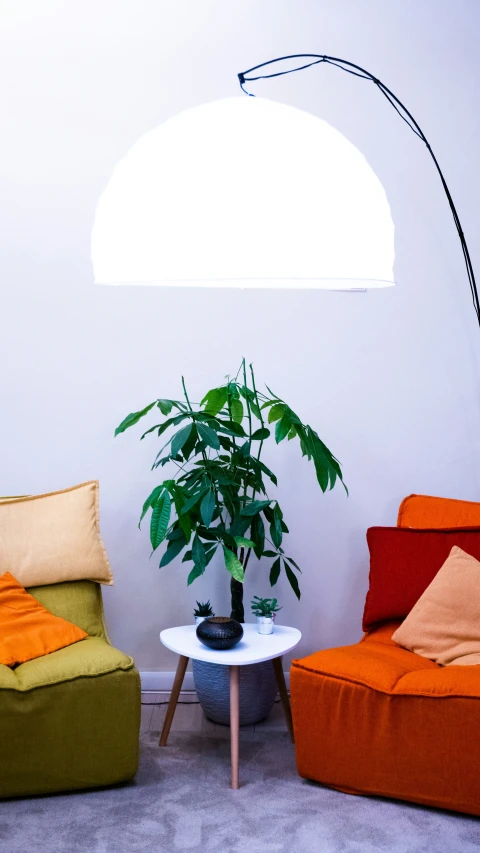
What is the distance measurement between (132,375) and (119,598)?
0.94m

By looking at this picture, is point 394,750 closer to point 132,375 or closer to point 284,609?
point 284,609

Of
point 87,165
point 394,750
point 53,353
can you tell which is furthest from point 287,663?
point 87,165

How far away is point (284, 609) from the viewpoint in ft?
12.3

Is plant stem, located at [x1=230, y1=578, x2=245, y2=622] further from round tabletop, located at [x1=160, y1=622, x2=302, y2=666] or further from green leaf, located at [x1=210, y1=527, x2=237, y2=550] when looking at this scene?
green leaf, located at [x1=210, y1=527, x2=237, y2=550]

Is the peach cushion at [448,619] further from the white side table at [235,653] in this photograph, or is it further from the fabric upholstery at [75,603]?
the fabric upholstery at [75,603]

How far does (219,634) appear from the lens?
2.90 metres

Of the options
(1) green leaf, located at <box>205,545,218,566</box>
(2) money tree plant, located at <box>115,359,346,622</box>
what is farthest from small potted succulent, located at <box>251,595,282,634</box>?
(1) green leaf, located at <box>205,545,218,566</box>

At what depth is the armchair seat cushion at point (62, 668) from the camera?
2.66 meters

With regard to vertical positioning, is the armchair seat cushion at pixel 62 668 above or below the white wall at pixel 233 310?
below

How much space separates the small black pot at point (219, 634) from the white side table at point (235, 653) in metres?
0.03

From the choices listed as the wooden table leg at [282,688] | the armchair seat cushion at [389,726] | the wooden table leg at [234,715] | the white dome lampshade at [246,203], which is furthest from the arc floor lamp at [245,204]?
the wooden table leg at [282,688]

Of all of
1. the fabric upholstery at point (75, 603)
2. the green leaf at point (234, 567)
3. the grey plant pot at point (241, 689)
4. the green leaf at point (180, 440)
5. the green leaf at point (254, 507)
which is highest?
the green leaf at point (180, 440)

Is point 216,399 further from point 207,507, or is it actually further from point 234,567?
point 234,567

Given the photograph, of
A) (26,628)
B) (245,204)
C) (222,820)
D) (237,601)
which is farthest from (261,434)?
(245,204)
